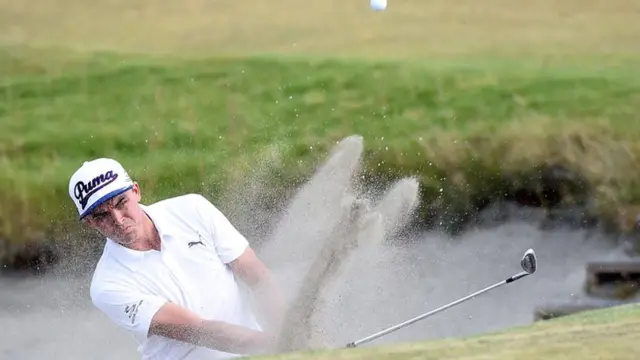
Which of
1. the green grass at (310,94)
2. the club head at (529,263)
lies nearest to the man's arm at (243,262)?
the club head at (529,263)

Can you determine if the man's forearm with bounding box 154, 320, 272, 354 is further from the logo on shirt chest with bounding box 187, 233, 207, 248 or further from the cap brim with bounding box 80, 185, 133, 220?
the cap brim with bounding box 80, 185, 133, 220

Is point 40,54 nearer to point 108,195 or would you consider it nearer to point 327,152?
point 327,152

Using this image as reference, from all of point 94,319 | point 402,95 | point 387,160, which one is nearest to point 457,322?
point 387,160

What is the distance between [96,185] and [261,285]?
442 mm

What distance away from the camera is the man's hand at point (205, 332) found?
1942 millimetres

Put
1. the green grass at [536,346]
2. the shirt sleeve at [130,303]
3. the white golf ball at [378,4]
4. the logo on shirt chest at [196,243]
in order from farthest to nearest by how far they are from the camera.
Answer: the white golf ball at [378,4] → the logo on shirt chest at [196,243] → the shirt sleeve at [130,303] → the green grass at [536,346]

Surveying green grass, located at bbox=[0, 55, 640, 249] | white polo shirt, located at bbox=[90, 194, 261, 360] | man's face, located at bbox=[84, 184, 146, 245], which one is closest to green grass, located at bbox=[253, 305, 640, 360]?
white polo shirt, located at bbox=[90, 194, 261, 360]

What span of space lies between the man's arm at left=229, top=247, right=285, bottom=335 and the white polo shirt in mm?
19

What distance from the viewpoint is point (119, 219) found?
1.96 m

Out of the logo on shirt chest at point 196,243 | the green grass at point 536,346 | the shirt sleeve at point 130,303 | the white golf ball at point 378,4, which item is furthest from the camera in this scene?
the white golf ball at point 378,4

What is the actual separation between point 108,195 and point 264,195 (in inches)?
40.9

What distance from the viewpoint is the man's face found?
1954mm

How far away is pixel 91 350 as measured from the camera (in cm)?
300

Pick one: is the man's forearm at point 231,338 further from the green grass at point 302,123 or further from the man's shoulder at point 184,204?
the green grass at point 302,123
